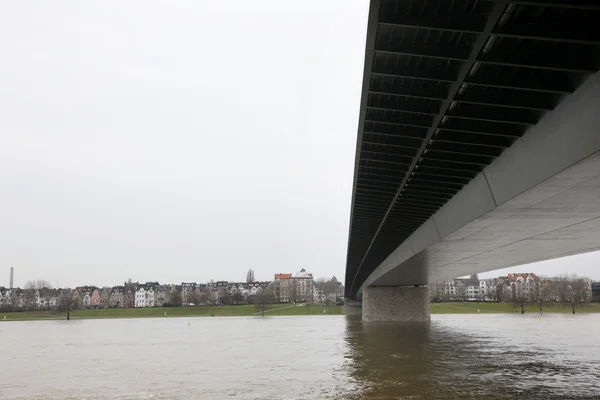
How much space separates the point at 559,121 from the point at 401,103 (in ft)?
12.0

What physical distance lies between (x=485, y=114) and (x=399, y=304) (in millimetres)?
57529

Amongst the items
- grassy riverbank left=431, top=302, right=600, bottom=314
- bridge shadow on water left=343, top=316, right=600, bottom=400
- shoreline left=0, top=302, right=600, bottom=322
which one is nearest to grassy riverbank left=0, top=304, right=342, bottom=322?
shoreline left=0, top=302, right=600, bottom=322

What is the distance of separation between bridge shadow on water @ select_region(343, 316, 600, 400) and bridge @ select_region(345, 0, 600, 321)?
547 cm

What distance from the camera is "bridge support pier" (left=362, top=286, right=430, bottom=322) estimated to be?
66938mm

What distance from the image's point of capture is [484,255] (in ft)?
112

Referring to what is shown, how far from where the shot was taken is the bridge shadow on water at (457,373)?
1559 centimetres

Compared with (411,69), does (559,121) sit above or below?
below

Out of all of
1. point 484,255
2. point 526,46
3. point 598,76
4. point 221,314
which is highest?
point 526,46

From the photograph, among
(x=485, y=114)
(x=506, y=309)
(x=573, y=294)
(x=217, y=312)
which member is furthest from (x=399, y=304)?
(x=217, y=312)

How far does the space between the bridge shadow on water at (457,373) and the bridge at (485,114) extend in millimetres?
5467

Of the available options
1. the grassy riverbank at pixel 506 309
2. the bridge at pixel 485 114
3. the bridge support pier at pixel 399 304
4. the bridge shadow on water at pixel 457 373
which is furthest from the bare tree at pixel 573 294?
the bridge at pixel 485 114

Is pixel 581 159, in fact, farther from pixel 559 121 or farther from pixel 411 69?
pixel 411 69

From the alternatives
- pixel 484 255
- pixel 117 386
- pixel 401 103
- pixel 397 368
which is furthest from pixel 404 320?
pixel 401 103

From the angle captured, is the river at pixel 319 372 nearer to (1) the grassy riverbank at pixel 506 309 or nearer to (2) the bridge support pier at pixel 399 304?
(2) the bridge support pier at pixel 399 304
